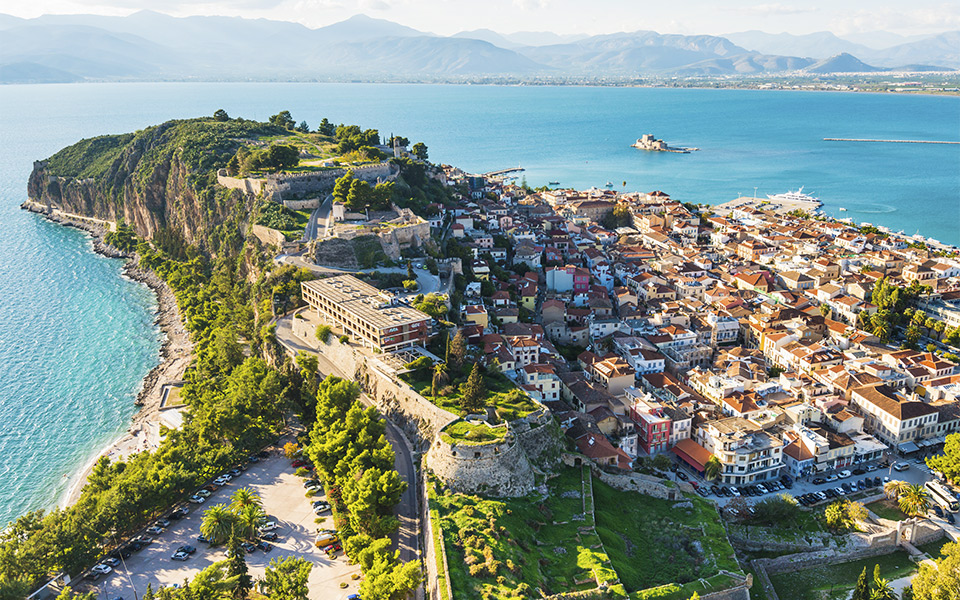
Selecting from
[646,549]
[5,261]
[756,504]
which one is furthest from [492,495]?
[5,261]

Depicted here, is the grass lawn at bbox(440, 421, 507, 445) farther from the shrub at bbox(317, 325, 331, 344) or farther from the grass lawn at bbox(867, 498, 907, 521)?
the grass lawn at bbox(867, 498, 907, 521)

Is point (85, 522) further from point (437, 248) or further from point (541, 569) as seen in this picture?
point (437, 248)

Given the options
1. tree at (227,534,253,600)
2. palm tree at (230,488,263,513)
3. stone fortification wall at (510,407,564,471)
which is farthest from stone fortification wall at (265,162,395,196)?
tree at (227,534,253,600)

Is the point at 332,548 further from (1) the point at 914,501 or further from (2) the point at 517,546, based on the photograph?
(1) the point at 914,501

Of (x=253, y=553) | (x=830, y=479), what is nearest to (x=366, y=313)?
(x=253, y=553)

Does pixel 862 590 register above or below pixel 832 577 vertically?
above

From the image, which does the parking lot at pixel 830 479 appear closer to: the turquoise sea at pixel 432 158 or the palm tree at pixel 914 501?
the palm tree at pixel 914 501
